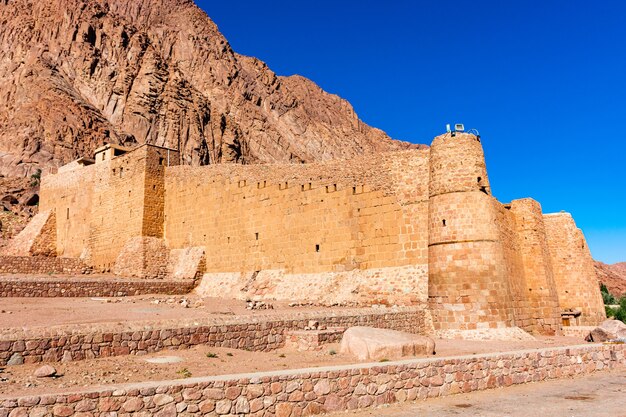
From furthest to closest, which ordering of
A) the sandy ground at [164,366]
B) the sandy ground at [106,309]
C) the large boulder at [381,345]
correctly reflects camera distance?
the sandy ground at [106,309] < the large boulder at [381,345] < the sandy ground at [164,366]

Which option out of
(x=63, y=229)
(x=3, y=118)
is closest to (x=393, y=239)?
(x=63, y=229)

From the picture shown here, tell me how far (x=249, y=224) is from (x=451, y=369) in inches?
559

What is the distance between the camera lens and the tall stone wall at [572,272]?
2042cm

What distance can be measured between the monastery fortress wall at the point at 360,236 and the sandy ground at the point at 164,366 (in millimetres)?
4001

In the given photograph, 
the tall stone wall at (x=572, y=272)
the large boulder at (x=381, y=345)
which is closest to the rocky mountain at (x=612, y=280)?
the tall stone wall at (x=572, y=272)

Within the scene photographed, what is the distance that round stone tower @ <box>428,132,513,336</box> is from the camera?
14.4 metres

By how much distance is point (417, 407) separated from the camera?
726 cm

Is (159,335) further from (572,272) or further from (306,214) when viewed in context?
(572,272)

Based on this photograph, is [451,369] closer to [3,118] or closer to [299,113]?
[3,118]

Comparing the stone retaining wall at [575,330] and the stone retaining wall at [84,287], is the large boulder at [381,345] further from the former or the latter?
the stone retaining wall at [84,287]

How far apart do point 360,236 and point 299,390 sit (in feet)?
37.1

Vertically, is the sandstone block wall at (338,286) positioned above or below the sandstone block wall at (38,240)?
below

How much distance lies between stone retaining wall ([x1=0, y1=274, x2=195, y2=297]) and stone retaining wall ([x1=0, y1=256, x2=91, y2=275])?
4632 mm

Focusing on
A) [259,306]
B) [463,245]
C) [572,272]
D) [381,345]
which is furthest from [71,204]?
[572,272]
